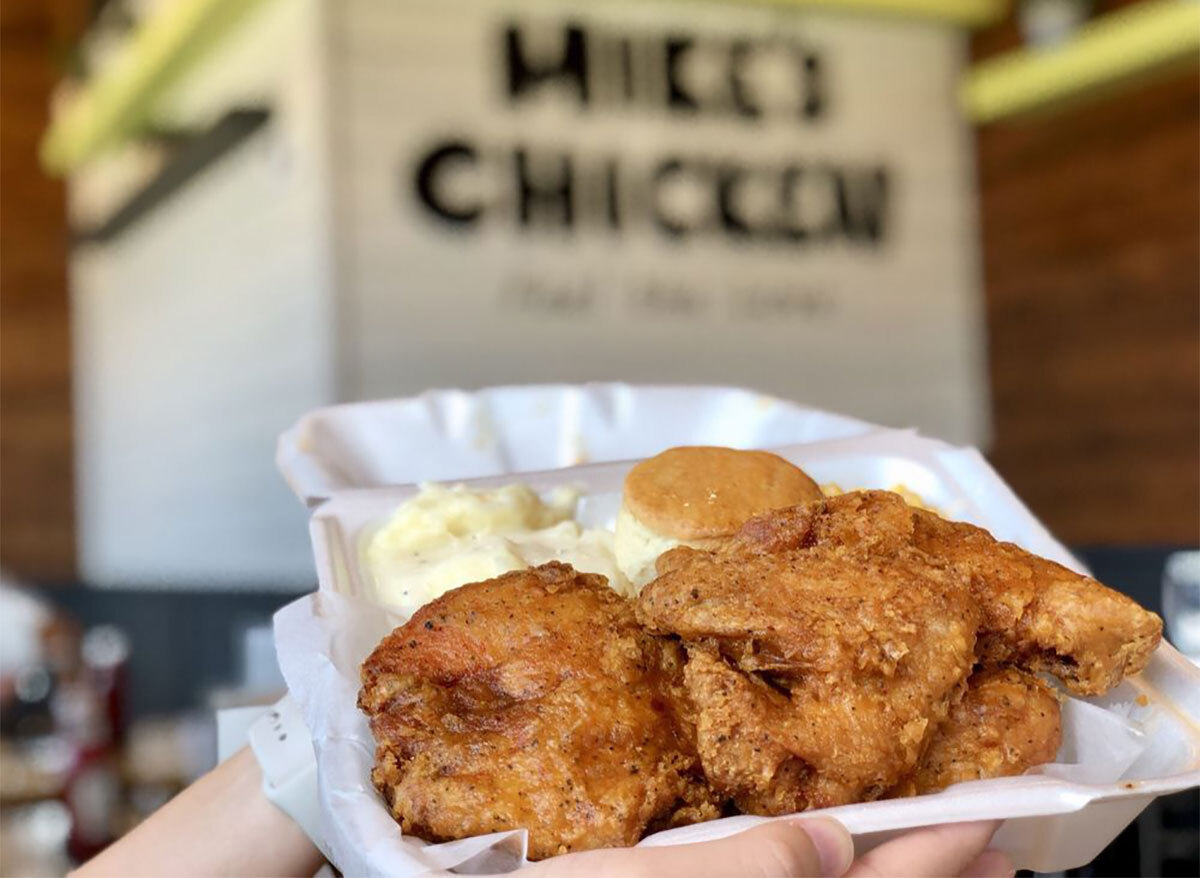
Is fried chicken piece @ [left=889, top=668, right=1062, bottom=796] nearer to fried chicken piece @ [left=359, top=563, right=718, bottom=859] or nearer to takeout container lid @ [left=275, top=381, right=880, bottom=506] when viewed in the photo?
fried chicken piece @ [left=359, top=563, right=718, bottom=859]

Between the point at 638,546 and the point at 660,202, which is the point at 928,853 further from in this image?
the point at 660,202

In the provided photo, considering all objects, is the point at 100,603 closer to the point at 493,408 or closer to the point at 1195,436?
the point at 493,408

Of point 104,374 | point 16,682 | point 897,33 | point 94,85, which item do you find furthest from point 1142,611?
point 104,374

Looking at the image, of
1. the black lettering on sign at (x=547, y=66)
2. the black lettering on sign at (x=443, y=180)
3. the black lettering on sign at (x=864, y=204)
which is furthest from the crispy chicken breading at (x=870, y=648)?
the black lettering on sign at (x=864, y=204)

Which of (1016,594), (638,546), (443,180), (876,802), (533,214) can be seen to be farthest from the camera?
(533,214)

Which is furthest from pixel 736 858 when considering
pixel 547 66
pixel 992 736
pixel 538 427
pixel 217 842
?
pixel 547 66

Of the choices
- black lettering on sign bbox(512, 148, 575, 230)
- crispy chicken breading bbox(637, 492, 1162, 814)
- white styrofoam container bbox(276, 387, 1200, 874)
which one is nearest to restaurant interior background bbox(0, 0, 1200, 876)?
black lettering on sign bbox(512, 148, 575, 230)
